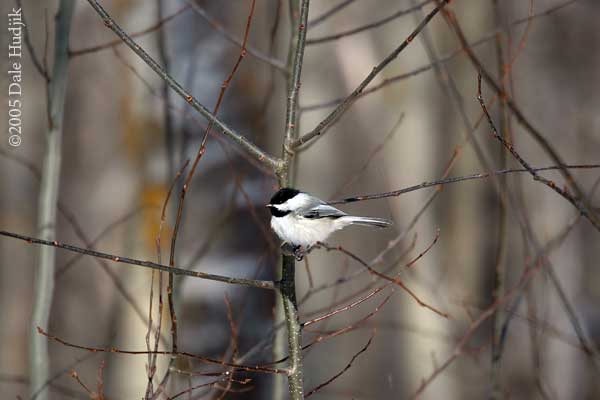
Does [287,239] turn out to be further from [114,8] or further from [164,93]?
[114,8]

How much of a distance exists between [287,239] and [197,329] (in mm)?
1379

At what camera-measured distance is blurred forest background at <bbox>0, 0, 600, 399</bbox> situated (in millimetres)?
2330

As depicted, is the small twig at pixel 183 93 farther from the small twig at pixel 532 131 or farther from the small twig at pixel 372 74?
the small twig at pixel 532 131

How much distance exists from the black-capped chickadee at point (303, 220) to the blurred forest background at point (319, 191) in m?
0.10

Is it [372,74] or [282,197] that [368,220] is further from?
[372,74]

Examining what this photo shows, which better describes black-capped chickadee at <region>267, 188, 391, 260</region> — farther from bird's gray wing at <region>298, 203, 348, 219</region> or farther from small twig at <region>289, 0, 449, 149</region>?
small twig at <region>289, 0, 449, 149</region>

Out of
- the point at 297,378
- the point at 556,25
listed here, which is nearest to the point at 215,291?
the point at 297,378

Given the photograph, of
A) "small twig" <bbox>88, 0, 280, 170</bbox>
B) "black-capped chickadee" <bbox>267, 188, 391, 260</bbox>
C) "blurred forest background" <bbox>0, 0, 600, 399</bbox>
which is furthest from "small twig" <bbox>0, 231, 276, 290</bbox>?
"blurred forest background" <bbox>0, 0, 600, 399</bbox>

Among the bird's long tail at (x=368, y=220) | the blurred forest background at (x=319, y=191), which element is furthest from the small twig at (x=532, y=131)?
the bird's long tail at (x=368, y=220)

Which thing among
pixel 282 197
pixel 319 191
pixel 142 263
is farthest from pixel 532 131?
pixel 319 191

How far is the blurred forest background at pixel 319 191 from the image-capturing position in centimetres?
233

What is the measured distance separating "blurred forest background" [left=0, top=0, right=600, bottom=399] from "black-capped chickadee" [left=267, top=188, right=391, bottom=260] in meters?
0.10

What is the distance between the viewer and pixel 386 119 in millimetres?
3154

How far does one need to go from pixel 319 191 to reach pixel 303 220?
1320mm
